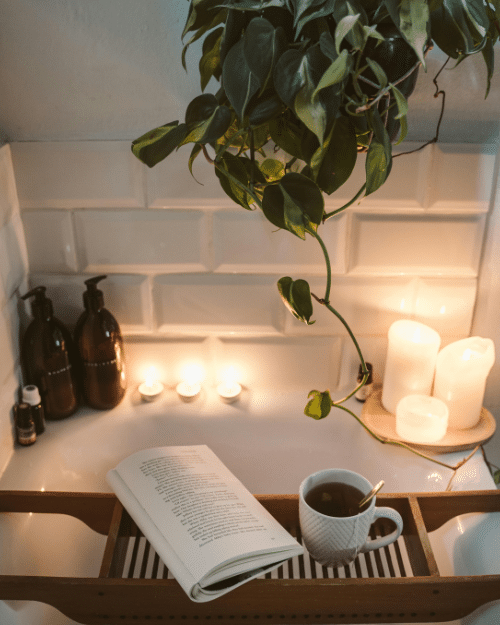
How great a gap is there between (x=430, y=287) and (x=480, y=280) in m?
0.09

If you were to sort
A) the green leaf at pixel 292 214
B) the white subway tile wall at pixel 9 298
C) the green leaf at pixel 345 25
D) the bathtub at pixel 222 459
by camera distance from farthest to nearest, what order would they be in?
1. the white subway tile wall at pixel 9 298
2. the bathtub at pixel 222 459
3. the green leaf at pixel 292 214
4. the green leaf at pixel 345 25

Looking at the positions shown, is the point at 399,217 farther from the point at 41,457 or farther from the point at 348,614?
the point at 41,457

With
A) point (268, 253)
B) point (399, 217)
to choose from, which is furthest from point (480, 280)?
point (268, 253)

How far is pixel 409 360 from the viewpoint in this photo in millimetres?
930

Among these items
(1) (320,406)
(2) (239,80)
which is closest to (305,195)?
(2) (239,80)

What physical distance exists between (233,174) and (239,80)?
0.48 ft

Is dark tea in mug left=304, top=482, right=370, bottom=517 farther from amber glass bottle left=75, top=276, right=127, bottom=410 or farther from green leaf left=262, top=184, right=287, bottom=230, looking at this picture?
amber glass bottle left=75, top=276, right=127, bottom=410

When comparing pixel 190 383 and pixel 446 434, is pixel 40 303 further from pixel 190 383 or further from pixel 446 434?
pixel 446 434

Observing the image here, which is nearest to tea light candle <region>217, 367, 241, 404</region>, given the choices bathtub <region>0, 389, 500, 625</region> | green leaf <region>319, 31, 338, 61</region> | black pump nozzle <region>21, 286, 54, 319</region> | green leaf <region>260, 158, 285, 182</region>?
bathtub <region>0, 389, 500, 625</region>

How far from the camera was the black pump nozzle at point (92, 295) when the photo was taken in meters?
0.93

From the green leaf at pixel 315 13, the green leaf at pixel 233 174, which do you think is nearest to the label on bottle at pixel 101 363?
the green leaf at pixel 233 174

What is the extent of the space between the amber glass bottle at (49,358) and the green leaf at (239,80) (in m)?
0.55

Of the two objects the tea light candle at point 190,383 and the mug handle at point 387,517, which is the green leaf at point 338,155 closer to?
the mug handle at point 387,517

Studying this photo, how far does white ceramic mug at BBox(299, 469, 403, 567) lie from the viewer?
24.9 inches
